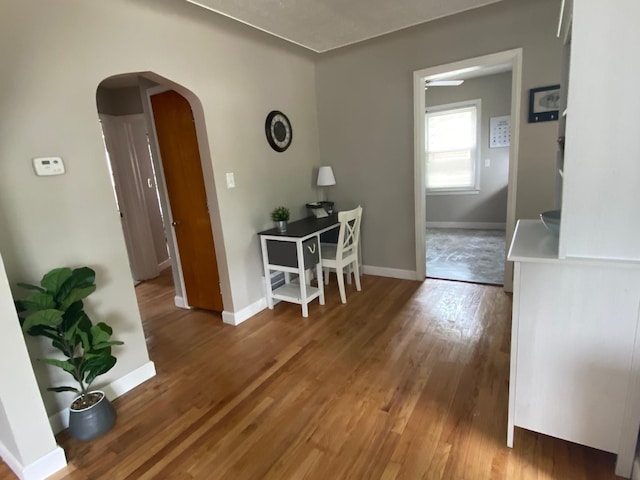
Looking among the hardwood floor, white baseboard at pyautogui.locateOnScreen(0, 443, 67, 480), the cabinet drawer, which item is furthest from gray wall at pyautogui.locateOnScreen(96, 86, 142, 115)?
white baseboard at pyautogui.locateOnScreen(0, 443, 67, 480)

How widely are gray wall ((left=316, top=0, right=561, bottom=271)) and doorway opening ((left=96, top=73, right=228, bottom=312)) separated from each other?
1.66 m

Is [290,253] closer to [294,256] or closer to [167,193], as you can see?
[294,256]

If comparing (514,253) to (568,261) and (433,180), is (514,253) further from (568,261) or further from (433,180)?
(433,180)

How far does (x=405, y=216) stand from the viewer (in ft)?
12.3

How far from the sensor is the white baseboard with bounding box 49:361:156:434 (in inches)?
75.6

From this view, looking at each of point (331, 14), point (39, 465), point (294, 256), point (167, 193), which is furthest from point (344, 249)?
point (39, 465)

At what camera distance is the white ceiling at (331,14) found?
7.89 ft

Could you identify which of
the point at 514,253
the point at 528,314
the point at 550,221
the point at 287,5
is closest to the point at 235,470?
the point at 528,314

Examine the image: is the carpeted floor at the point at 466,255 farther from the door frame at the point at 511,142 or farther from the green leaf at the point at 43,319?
the green leaf at the point at 43,319

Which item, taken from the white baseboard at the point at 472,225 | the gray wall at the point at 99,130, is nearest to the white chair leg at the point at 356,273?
the gray wall at the point at 99,130

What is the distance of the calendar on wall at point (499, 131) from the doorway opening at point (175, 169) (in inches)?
197

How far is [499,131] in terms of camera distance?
18.9ft

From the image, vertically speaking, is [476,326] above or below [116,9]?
below

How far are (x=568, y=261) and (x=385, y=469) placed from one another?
1.18 meters
